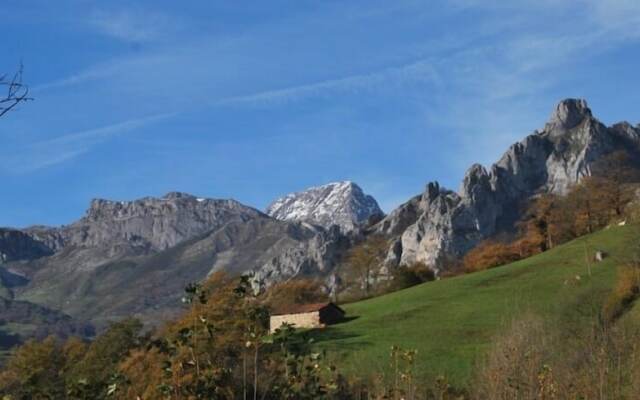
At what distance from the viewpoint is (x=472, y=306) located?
2354 inches

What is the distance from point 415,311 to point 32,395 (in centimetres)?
5540

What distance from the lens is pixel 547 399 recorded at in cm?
1206

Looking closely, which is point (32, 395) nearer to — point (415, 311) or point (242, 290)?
point (242, 290)

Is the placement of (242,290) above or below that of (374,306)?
below

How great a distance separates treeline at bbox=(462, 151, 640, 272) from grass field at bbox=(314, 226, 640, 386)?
50.4 feet

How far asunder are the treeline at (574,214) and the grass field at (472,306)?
15356 millimetres

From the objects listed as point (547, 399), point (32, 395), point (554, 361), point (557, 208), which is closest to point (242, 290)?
point (32, 395)

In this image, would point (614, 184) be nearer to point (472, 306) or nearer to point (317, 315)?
point (472, 306)

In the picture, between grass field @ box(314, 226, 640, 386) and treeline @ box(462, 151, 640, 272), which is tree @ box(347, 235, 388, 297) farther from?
grass field @ box(314, 226, 640, 386)

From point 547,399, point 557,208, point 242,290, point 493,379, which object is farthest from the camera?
point 557,208

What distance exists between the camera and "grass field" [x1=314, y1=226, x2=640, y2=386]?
4572 centimetres

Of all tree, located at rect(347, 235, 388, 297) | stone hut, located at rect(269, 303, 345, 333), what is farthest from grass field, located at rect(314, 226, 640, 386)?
tree, located at rect(347, 235, 388, 297)

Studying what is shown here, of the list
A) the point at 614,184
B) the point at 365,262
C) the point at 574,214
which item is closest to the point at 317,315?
the point at 365,262

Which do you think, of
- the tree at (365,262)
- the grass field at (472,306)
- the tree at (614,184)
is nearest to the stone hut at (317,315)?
the grass field at (472,306)
